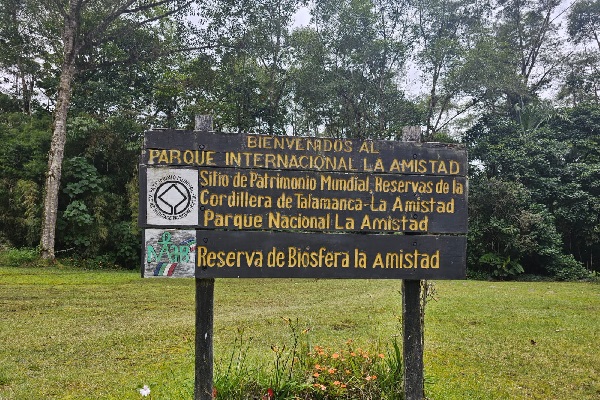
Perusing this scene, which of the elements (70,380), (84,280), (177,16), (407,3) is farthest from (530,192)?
(70,380)

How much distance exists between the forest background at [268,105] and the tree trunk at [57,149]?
0.08 meters

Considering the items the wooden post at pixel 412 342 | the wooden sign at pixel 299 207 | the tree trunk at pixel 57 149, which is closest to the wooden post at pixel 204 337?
the wooden sign at pixel 299 207

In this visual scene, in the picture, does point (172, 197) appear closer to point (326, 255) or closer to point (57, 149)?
point (326, 255)

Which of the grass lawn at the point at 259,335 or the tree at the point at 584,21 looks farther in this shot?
the tree at the point at 584,21

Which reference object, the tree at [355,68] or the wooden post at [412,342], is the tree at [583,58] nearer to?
the tree at [355,68]

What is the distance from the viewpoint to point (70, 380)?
4.91m

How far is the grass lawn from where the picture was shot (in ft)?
16.2

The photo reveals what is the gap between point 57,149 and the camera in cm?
1702

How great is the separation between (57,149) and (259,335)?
13.2 metres

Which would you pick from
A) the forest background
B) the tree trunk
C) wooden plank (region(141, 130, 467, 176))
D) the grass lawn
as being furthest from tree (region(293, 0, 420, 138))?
wooden plank (region(141, 130, 467, 176))

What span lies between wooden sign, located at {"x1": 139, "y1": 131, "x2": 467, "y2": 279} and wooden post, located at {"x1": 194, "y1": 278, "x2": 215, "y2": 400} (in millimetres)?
225

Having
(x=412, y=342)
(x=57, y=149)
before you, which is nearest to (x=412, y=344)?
(x=412, y=342)

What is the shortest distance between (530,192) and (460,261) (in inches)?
786

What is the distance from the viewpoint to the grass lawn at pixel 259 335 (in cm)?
495
